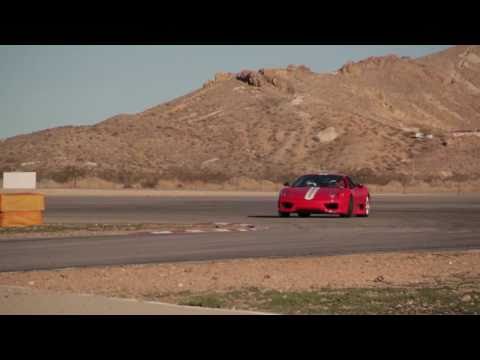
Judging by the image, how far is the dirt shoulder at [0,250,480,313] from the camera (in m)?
13.5

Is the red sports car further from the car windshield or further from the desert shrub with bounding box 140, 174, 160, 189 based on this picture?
the desert shrub with bounding box 140, 174, 160, 189

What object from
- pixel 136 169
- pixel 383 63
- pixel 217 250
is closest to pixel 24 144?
pixel 136 169

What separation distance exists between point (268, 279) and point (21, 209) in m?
13.2

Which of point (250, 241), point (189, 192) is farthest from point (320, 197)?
point (189, 192)

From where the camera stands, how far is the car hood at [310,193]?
30.4m

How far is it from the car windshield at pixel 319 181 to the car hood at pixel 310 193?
0.51 m

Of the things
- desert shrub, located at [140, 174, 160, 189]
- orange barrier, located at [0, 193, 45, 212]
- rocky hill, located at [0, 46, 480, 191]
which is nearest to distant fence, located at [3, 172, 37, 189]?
orange barrier, located at [0, 193, 45, 212]

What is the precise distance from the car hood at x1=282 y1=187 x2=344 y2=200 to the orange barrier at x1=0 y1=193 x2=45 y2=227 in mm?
7415

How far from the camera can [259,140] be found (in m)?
110

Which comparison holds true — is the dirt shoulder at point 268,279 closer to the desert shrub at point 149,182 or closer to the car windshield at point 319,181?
the car windshield at point 319,181

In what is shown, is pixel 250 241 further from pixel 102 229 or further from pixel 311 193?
pixel 311 193

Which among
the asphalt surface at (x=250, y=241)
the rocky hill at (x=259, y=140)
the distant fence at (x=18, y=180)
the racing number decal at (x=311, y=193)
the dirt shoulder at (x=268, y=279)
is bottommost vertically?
the dirt shoulder at (x=268, y=279)

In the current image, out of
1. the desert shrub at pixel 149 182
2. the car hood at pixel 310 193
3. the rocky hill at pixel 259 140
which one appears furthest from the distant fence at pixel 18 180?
the rocky hill at pixel 259 140

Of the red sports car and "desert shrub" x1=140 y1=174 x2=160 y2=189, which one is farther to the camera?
"desert shrub" x1=140 y1=174 x2=160 y2=189
